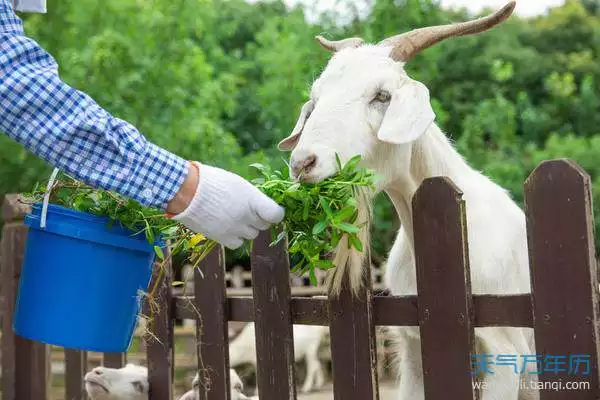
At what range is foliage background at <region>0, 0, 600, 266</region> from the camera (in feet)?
33.2

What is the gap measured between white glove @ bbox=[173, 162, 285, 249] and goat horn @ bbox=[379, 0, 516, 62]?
1.01 meters

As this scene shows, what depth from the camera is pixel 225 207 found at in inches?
85.7

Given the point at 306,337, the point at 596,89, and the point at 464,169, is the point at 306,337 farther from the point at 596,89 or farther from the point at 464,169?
the point at 596,89

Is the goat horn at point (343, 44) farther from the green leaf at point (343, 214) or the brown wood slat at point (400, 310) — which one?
the green leaf at point (343, 214)

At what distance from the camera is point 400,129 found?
2.71 meters

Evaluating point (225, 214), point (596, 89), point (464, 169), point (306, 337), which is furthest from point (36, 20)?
point (596, 89)

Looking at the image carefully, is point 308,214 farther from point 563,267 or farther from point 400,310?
point 563,267

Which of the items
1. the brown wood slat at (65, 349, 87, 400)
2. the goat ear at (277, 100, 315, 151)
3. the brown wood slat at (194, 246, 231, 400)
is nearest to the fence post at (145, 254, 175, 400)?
the brown wood slat at (194, 246, 231, 400)

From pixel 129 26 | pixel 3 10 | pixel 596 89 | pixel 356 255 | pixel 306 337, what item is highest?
pixel 596 89

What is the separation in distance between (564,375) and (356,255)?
77 centimetres

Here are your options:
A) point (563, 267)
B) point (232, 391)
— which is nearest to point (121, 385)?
point (232, 391)

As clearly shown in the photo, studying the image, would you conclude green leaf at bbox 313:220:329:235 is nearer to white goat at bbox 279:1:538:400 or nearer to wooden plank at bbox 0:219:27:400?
white goat at bbox 279:1:538:400

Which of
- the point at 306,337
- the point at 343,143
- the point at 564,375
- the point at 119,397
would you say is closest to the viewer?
the point at 564,375

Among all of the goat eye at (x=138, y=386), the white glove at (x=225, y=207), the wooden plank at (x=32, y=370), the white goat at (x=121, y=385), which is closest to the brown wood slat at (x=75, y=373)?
the wooden plank at (x=32, y=370)
